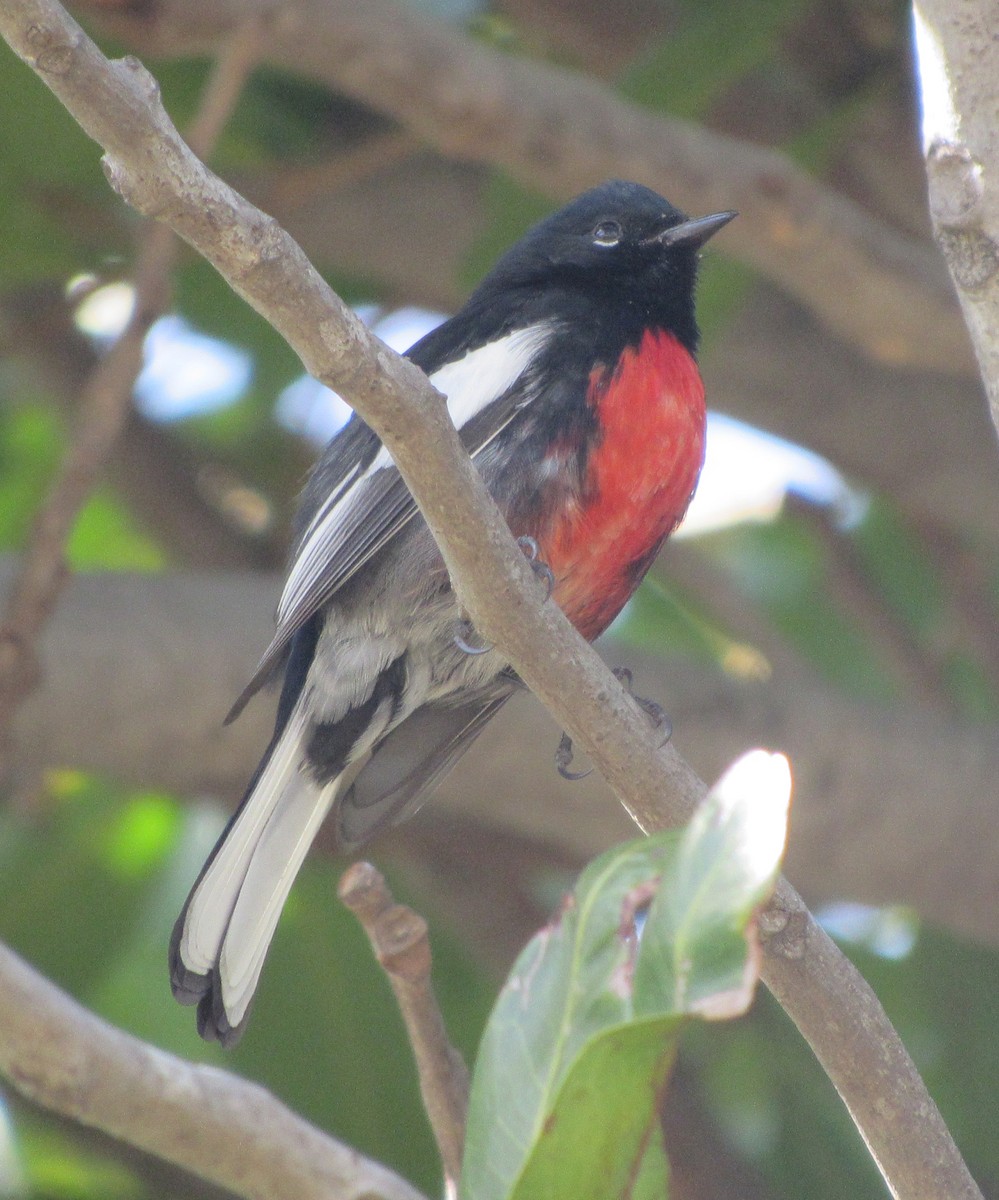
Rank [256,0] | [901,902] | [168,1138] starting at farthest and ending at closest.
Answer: [901,902]
[256,0]
[168,1138]

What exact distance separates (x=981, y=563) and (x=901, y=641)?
0.53 meters

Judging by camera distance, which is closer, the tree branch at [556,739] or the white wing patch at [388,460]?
the white wing patch at [388,460]

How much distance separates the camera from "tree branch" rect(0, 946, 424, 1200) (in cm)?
236

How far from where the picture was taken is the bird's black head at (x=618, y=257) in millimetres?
3471

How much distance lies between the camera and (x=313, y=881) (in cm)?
420

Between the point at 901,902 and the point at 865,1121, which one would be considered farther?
the point at 901,902

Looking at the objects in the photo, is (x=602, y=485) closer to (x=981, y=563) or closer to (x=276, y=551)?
(x=276, y=551)

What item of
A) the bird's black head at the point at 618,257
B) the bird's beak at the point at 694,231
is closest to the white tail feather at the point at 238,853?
the bird's black head at the point at 618,257

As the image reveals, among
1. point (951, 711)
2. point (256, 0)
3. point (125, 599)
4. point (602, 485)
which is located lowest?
point (125, 599)

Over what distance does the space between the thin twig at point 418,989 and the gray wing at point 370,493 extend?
2.30ft

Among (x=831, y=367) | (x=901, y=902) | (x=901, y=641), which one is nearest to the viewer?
(x=901, y=902)

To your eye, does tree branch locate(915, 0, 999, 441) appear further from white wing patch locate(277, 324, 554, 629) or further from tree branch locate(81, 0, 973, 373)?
tree branch locate(81, 0, 973, 373)

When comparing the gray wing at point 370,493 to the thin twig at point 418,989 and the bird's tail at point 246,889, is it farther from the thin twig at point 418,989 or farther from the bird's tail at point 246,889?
the thin twig at point 418,989

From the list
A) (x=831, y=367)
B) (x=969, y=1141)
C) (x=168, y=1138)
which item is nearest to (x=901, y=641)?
(x=831, y=367)
